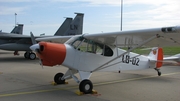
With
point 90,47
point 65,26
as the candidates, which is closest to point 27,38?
point 65,26

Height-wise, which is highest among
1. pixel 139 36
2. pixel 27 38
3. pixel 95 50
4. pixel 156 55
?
pixel 27 38

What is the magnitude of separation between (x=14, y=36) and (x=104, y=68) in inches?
545

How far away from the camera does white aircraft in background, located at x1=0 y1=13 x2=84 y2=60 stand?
59.0 feet

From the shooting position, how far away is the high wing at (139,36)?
5135 millimetres

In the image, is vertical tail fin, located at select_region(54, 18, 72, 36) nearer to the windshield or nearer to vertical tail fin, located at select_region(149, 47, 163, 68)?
vertical tail fin, located at select_region(149, 47, 163, 68)

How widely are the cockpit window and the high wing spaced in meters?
0.15

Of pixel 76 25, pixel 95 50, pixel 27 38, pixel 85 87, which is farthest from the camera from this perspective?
pixel 76 25

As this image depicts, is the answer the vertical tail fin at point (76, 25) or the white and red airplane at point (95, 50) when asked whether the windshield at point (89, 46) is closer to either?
the white and red airplane at point (95, 50)

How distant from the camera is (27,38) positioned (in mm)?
18172

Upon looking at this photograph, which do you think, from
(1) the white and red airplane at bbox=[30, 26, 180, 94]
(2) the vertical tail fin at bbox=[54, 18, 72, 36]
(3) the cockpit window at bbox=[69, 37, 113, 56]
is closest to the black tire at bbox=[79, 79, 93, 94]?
(1) the white and red airplane at bbox=[30, 26, 180, 94]

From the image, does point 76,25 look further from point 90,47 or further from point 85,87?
point 85,87

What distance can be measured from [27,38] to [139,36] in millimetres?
14068

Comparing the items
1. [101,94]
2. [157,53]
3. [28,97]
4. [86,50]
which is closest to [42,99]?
[28,97]

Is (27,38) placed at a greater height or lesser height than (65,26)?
lesser
